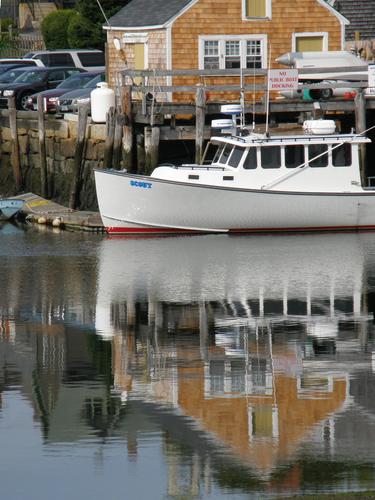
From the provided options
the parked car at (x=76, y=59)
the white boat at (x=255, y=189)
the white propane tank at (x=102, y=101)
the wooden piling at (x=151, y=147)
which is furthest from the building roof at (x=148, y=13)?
the parked car at (x=76, y=59)

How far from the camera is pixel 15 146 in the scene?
3634cm

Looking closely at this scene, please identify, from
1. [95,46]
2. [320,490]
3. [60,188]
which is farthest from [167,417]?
[95,46]

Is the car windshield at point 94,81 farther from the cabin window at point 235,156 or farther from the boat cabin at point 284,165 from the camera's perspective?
the cabin window at point 235,156

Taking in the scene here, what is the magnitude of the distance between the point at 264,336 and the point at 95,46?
41.1 metres

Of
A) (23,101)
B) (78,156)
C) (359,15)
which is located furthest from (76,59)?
(78,156)

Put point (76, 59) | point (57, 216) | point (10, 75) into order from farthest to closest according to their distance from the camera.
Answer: point (76, 59) < point (10, 75) < point (57, 216)

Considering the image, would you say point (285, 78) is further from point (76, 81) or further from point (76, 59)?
point (76, 59)

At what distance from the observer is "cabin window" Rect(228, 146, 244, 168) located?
27875mm

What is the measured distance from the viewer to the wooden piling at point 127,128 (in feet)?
100

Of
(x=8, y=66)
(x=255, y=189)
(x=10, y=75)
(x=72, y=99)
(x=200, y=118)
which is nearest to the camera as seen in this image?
(x=255, y=189)

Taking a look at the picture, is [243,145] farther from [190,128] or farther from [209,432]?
[209,432]

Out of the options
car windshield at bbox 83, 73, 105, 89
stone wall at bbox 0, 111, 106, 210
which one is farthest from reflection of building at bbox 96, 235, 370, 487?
car windshield at bbox 83, 73, 105, 89

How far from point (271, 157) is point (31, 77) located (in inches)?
662

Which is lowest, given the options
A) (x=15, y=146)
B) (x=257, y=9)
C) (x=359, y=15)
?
(x=15, y=146)
